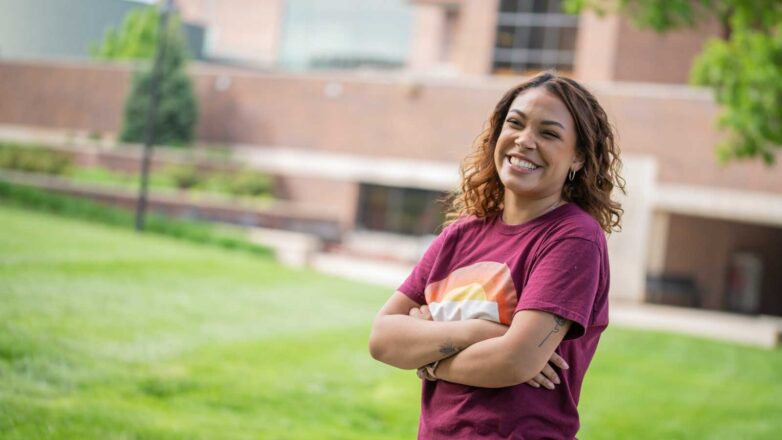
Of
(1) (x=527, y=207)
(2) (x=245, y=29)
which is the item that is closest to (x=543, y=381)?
(1) (x=527, y=207)

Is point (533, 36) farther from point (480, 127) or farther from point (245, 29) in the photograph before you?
point (245, 29)

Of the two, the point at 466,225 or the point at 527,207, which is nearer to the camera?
the point at 527,207

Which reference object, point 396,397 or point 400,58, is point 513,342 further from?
point 400,58

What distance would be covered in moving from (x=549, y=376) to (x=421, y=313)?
0.51 m

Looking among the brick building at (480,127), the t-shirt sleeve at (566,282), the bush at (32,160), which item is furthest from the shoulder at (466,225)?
the bush at (32,160)

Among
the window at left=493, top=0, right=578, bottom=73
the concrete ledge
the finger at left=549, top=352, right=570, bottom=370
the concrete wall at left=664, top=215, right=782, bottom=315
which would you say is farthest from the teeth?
the window at left=493, top=0, right=578, bottom=73

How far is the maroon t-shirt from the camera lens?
2.55 meters

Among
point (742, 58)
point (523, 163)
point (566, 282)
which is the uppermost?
point (742, 58)

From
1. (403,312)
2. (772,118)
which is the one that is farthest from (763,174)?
(403,312)

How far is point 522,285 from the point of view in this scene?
2652 millimetres

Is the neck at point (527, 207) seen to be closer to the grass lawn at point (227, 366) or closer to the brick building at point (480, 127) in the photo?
the grass lawn at point (227, 366)

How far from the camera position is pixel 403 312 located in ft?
10.0

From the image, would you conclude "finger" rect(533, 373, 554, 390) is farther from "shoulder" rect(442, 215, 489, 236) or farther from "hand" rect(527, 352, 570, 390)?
"shoulder" rect(442, 215, 489, 236)

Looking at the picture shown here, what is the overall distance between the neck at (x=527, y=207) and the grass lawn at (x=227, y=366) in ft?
11.3
